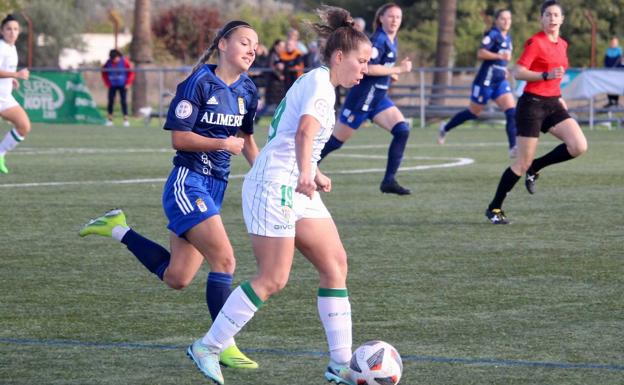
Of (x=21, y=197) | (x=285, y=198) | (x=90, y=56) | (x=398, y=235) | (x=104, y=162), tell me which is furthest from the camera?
(x=90, y=56)

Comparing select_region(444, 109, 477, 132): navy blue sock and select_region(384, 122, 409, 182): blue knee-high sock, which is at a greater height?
select_region(384, 122, 409, 182): blue knee-high sock

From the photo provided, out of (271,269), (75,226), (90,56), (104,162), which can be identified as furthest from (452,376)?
(90,56)

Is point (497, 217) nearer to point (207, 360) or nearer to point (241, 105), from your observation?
point (241, 105)

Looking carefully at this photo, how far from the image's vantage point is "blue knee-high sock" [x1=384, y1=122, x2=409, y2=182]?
49.6 feet

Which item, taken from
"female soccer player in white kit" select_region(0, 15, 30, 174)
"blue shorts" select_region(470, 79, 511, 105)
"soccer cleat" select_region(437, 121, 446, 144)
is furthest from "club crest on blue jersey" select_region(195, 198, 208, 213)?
"soccer cleat" select_region(437, 121, 446, 144)

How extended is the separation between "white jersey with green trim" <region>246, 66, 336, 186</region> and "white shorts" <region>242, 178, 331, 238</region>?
46 mm

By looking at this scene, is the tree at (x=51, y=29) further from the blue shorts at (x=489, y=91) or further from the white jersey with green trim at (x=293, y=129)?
the white jersey with green trim at (x=293, y=129)

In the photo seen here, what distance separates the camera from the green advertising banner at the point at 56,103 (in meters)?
34.5

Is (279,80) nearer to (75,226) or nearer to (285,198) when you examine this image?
(75,226)

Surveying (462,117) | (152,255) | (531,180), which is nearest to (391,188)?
(531,180)

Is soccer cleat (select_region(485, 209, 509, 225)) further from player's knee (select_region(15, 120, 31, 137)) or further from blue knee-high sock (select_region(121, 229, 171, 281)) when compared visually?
player's knee (select_region(15, 120, 31, 137))

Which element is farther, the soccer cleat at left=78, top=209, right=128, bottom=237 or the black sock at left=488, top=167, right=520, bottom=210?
the black sock at left=488, top=167, right=520, bottom=210

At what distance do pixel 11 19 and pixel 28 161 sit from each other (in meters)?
3.16

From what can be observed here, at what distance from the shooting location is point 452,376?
6.24 metres
